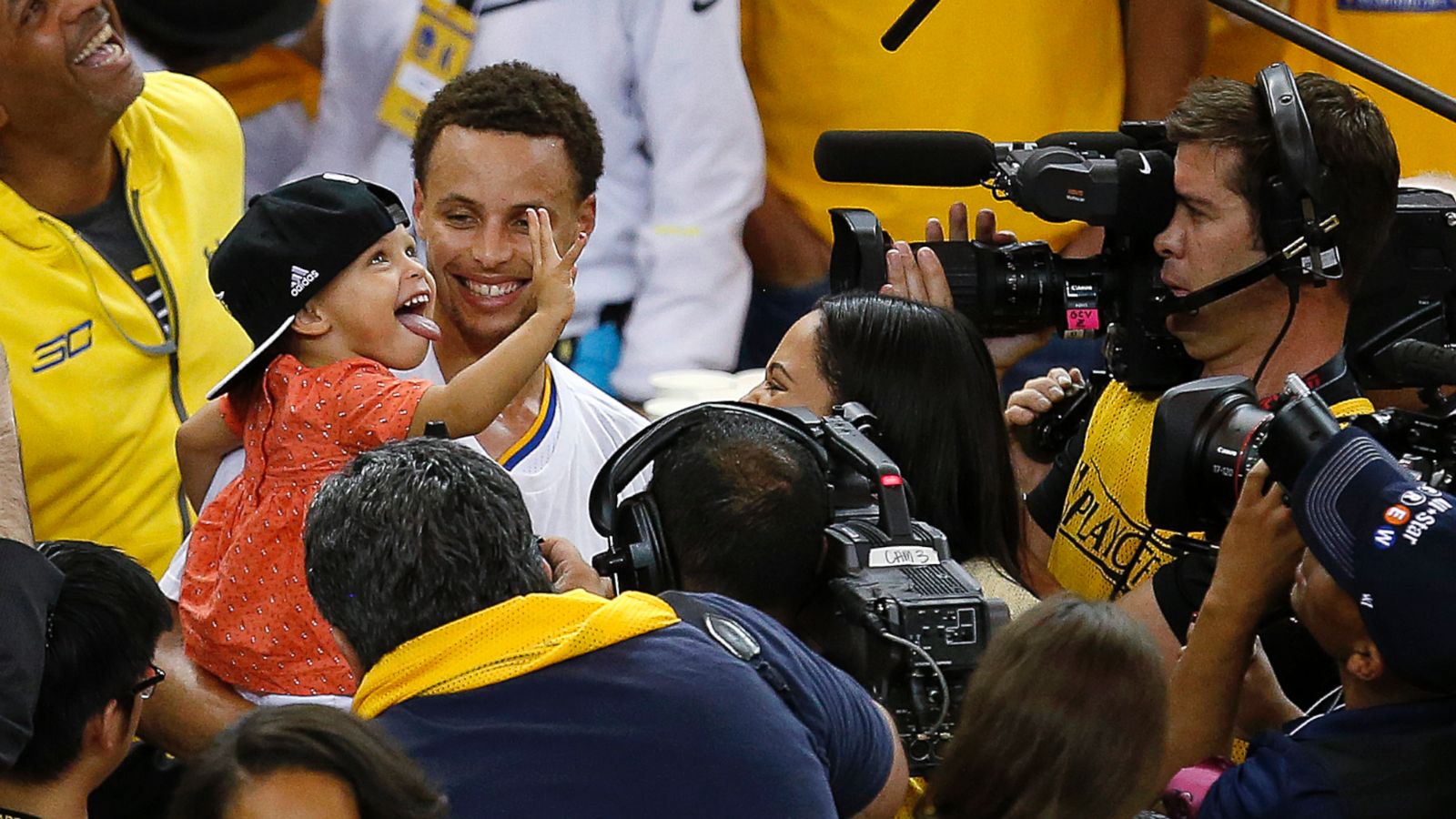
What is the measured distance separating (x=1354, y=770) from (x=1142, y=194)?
1099mm

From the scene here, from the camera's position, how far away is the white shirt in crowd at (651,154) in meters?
3.45

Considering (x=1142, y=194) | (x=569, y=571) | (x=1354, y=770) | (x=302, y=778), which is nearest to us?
(x=302, y=778)

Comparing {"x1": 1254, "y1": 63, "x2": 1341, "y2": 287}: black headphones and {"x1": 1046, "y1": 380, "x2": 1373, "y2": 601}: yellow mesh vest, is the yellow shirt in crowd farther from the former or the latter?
{"x1": 1254, "y1": 63, "x2": 1341, "y2": 287}: black headphones

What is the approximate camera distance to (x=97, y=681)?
7.13 feet

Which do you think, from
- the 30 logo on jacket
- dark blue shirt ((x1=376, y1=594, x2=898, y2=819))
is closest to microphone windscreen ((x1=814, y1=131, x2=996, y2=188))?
the 30 logo on jacket

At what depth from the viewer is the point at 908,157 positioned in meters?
2.88

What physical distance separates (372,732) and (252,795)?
0.10 m

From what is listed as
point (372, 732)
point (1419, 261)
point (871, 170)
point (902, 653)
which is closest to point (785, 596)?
point (902, 653)

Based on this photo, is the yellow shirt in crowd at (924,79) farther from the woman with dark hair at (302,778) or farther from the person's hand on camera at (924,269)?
the woman with dark hair at (302,778)

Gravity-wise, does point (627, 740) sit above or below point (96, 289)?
above

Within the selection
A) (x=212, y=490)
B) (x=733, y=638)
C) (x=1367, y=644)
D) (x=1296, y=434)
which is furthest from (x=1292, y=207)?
(x=212, y=490)

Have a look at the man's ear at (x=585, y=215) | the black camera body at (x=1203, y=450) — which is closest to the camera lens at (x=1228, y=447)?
the black camera body at (x=1203, y=450)

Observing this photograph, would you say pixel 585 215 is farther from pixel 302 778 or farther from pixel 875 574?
pixel 302 778

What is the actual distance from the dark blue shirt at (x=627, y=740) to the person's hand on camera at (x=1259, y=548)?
623mm
